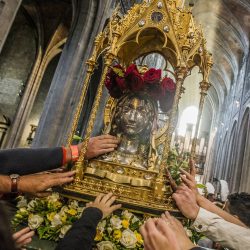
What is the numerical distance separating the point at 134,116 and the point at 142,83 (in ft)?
0.91

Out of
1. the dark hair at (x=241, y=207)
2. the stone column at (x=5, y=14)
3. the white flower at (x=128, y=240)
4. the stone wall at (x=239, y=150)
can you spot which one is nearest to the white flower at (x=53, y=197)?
the white flower at (x=128, y=240)

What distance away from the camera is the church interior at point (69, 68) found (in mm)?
6348

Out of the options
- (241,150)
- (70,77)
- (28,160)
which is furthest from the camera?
(241,150)

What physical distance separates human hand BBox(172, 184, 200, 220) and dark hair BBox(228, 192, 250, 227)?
3.07 ft

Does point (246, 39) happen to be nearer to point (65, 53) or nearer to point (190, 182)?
point (65, 53)

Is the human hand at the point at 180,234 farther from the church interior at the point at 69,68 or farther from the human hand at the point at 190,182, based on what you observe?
the church interior at the point at 69,68

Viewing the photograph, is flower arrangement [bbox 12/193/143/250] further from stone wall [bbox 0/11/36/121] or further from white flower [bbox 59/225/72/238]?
stone wall [bbox 0/11/36/121]

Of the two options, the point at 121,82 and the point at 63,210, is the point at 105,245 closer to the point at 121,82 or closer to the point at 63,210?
the point at 63,210

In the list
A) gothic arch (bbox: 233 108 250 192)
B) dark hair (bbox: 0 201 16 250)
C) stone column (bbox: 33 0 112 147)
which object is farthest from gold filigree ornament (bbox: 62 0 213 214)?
gothic arch (bbox: 233 108 250 192)

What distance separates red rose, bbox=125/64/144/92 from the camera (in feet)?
7.79

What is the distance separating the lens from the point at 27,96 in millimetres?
11844

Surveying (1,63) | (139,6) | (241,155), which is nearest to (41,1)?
(1,63)

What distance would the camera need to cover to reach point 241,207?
2.66 m

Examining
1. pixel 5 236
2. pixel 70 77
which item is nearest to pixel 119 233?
pixel 5 236
